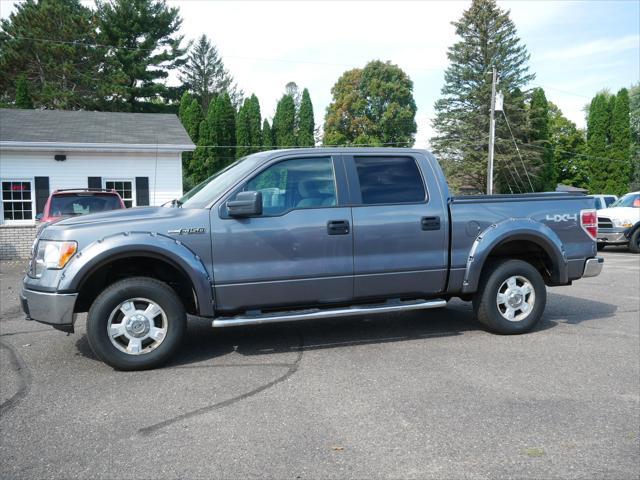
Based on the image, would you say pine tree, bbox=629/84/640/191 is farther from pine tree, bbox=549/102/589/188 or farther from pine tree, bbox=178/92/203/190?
pine tree, bbox=178/92/203/190

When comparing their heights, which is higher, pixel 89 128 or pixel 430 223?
pixel 89 128

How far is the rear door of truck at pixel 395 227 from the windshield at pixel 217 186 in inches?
40.1

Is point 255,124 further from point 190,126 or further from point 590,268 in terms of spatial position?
point 590,268

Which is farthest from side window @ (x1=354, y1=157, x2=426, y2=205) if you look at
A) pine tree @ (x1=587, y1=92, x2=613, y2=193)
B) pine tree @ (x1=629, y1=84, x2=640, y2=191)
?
pine tree @ (x1=629, y1=84, x2=640, y2=191)

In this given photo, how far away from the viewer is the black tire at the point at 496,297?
608cm

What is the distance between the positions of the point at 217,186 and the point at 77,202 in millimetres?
6587

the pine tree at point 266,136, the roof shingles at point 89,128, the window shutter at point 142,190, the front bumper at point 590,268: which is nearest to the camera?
the front bumper at point 590,268

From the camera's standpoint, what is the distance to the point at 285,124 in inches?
1661

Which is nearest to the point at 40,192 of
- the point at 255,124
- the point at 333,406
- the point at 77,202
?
the point at 77,202

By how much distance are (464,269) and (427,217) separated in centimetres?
70

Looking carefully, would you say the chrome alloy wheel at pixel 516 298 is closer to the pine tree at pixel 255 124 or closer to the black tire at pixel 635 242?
the black tire at pixel 635 242

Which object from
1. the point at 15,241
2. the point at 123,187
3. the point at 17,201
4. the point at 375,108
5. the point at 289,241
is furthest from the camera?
the point at 375,108

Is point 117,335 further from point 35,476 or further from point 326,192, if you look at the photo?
point 326,192

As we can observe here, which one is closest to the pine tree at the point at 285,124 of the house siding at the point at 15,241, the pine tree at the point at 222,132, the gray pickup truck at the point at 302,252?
the pine tree at the point at 222,132
